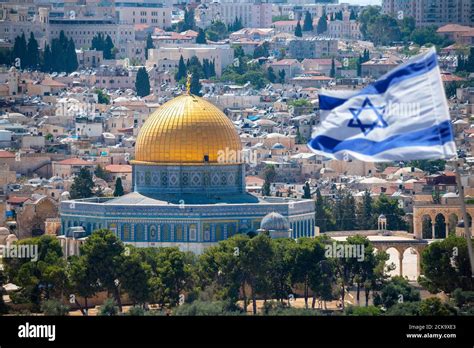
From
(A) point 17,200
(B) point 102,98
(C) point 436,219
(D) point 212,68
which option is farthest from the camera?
(D) point 212,68

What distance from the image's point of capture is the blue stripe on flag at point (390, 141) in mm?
29291

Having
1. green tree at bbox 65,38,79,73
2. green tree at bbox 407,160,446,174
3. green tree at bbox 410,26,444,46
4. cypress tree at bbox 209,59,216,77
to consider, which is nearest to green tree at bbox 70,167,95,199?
green tree at bbox 407,160,446,174

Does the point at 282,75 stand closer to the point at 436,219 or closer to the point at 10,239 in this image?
the point at 436,219

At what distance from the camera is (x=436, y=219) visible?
81625 mm

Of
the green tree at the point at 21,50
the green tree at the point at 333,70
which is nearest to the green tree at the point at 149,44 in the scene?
the green tree at the point at 333,70

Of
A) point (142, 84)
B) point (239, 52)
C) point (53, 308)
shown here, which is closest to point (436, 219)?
point (53, 308)

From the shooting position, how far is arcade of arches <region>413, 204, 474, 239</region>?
80.4 m

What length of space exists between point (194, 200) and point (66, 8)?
348 feet

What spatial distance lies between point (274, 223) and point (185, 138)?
159 inches

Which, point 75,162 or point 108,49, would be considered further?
point 108,49
